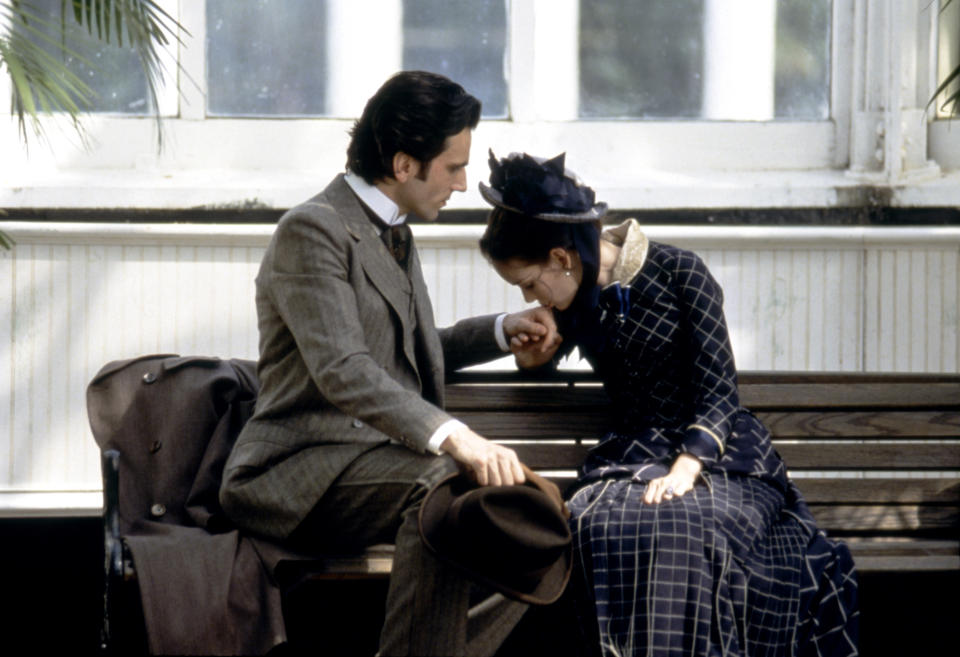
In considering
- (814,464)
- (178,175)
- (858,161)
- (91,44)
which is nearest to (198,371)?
(814,464)

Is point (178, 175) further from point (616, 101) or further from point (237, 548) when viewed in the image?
point (237, 548)

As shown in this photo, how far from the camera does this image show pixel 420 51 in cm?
602

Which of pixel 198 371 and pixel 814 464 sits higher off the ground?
pixel 198 371

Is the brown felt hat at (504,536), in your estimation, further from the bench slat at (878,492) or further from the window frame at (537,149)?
the window frame at (537,149)

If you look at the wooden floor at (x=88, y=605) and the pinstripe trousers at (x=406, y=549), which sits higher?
the pinstripe trousers at (x=406, y=549)

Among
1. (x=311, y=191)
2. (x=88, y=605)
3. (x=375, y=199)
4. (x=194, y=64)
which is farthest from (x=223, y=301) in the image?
(x=375, y=199)

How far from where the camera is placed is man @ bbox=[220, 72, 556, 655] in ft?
10.6

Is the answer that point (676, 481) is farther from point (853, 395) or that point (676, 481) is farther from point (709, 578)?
point (853, 395)

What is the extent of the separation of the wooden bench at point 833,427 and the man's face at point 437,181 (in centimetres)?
71

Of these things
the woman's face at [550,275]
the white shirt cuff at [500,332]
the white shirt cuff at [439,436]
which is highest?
the woman's face at [550,275]

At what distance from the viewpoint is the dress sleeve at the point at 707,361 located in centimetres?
362

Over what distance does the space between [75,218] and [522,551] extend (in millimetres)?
3212

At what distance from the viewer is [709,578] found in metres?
3.34

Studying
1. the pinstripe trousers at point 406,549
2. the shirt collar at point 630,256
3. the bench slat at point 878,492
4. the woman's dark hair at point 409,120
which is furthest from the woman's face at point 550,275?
the bench slat at point 878,492
